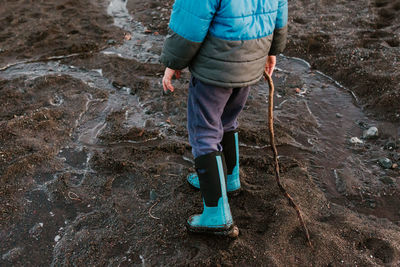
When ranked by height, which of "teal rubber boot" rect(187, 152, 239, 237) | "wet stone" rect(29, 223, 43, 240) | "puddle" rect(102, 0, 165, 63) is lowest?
"wet stone" rect(29, 223, 43, 240)

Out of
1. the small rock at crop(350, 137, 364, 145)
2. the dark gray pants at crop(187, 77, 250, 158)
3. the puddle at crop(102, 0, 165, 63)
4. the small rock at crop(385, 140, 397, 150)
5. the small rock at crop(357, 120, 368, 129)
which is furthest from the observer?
the puddle at crop(102, 0, 165, 63)

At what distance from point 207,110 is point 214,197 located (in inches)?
21.4

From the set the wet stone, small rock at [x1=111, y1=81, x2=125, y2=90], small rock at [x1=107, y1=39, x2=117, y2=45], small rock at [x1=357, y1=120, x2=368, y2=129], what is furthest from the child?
small rock at [x1=107, y1=39, x2=117, y2=45]

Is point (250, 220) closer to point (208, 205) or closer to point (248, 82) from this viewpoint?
point (208, 205)

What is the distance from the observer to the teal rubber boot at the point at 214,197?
204 centimetres

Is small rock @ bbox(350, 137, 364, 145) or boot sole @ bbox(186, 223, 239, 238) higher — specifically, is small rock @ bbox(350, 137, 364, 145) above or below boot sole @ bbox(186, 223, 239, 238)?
below

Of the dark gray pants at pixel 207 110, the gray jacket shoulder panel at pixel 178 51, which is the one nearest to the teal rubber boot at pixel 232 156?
the dark gray pants at pixel 207 110

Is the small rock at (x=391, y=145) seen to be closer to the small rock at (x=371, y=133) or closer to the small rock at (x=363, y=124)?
the small rock at (x=371, y=133)

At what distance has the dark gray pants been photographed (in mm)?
1925

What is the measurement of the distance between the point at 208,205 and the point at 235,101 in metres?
0.67

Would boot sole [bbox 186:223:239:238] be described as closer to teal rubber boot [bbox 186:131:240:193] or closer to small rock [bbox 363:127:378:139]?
teal rubber boot [bbox 186:131:240:193]

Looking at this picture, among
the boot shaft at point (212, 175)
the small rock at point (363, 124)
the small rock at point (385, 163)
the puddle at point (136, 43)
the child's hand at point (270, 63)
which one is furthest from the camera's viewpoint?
the puddle at point (136, 43)

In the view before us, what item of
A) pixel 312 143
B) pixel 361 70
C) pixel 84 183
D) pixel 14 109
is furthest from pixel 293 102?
pixel 14 109

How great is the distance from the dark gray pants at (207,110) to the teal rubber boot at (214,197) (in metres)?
0.07
